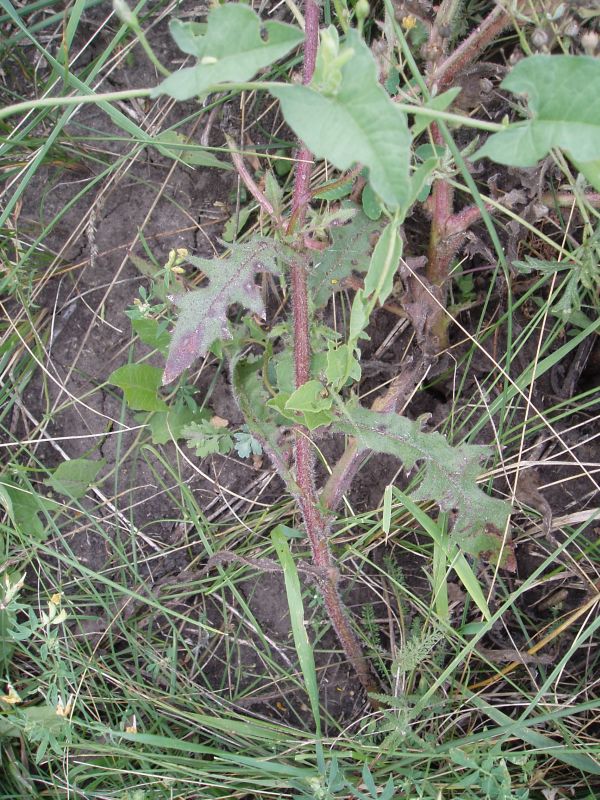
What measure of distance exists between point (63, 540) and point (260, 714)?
866 mm

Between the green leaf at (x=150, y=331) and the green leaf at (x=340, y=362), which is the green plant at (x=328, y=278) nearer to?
the green leaf at (x=340, y=362)

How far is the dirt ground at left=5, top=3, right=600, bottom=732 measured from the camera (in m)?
2.25

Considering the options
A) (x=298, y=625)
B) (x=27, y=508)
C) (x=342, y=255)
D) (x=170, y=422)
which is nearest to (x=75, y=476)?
(x=27, y=508)

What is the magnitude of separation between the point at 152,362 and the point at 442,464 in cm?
110

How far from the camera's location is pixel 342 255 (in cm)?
189

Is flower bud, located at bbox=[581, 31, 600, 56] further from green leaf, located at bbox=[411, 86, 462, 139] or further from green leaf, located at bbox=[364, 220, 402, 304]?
green leaf, located at bbox=[364, 220, 402, 304]

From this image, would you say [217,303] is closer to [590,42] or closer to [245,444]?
[245,444]

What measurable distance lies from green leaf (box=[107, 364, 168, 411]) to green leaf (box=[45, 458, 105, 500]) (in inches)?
11.5

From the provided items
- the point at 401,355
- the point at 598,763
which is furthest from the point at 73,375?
the point at 598,763

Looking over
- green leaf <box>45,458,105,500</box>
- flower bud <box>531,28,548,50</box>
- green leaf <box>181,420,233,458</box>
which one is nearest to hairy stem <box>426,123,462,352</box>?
flower bud <box>531,28,548,50</box>

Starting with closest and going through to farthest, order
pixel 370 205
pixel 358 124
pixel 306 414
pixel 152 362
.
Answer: pixel 358 124
pixel 306 414
pixel 370 205
pixel 152 362

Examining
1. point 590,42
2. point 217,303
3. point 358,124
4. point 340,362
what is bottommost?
point 340,362

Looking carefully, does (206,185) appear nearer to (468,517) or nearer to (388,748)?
(468,517)

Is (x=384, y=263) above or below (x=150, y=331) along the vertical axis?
above
